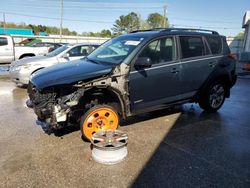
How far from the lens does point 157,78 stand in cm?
450

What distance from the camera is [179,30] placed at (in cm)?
513

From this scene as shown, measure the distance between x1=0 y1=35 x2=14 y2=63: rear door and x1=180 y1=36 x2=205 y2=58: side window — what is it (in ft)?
35.6

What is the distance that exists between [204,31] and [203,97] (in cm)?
159

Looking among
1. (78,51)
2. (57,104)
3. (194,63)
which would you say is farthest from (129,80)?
(78,51)

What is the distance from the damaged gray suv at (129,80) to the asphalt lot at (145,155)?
0.43 m

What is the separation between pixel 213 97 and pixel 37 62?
564 cm

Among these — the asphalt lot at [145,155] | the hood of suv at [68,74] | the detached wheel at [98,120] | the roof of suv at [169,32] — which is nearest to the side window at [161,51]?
the roof of suv at [169,32]

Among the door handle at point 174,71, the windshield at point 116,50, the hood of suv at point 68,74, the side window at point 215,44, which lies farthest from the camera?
the side window at point 215,44

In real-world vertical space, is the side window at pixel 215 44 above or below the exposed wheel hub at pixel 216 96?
above

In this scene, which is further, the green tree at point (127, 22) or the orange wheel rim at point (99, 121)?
the green tree at point (127, 22)

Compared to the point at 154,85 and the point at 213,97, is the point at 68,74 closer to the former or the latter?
the point at 154,85

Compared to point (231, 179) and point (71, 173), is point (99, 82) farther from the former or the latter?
point (231, 179)

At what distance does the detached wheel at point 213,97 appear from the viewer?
18.5 feet

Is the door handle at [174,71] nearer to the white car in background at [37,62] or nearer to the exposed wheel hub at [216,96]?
the exposed wheel hub at [216,96]
